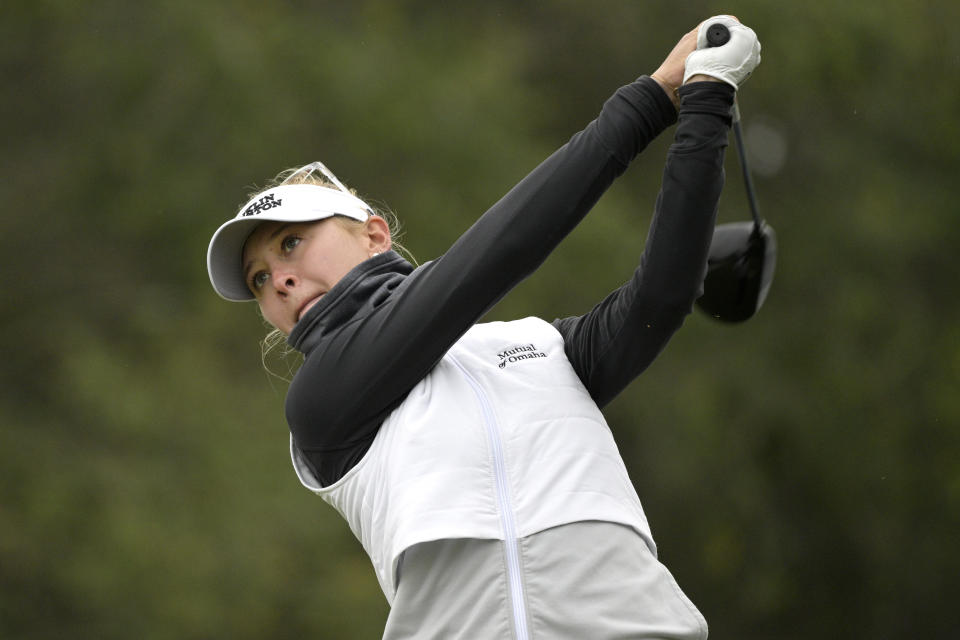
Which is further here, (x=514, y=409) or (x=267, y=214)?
(x=267, y=214)

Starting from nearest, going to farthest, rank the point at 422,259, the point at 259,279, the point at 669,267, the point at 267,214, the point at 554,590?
the point at 554,590
the point at 669,267
the point at 267,214
the point at 259,279
the point at 422,259

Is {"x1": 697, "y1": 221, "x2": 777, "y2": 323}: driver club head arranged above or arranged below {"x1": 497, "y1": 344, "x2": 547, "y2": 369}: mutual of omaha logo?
above

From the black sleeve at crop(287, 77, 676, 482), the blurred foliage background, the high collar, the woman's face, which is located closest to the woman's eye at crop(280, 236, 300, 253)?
the woman's face

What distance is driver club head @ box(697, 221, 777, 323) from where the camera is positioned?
2.22m

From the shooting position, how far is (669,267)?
6.39 feet

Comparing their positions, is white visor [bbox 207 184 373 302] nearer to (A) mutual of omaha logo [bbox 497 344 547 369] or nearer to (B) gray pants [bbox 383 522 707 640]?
(A) mutual of omaha logo [bbox 497 344 547 369]

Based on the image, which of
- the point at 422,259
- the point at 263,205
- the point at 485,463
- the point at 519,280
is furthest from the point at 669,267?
the point at 422,259

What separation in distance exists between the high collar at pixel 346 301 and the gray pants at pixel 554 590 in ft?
1.11

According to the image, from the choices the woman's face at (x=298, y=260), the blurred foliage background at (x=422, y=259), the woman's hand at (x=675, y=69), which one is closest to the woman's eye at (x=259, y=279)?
the woman's face at (x=298, y=260)

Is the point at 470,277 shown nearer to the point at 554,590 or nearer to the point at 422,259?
the point at 554,590

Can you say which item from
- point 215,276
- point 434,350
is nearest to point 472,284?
point 434,350

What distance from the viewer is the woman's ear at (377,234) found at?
218 centimetres

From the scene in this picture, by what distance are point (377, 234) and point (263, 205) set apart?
0.19 m

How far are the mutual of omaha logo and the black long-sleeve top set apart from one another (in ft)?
0.24
